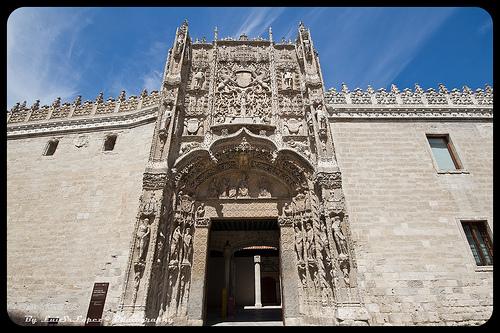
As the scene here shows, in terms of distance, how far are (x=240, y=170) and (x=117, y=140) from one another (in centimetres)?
542

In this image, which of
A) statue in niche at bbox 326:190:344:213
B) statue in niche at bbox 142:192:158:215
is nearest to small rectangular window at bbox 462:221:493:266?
statue in niche at bbox 326:190:344:213

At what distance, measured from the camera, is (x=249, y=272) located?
22453 mm

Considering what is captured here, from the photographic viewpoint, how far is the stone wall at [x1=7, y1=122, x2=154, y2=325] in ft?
29.7

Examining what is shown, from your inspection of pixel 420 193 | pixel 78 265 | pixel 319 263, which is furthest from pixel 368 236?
pixel 78 265

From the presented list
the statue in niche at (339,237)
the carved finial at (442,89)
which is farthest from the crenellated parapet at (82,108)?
the carved finial at (442,89)

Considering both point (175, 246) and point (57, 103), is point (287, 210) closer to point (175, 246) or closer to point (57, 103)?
point (175, 246)

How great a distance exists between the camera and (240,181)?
11.5 m

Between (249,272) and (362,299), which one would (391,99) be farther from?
(249,272)

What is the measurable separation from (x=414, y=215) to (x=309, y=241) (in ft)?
11.9

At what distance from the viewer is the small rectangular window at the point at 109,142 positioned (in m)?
12.2

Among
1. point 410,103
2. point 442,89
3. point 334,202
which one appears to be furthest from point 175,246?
point 442,89

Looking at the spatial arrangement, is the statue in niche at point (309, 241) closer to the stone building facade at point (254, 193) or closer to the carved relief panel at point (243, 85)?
the stone building facade at point (254, 193)

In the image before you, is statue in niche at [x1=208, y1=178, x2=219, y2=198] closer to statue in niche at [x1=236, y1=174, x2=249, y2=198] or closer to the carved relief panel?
statue in niche at [x1=236, y1=174, x2=249, y2=198]

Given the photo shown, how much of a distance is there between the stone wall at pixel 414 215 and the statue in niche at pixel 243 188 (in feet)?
12.0
